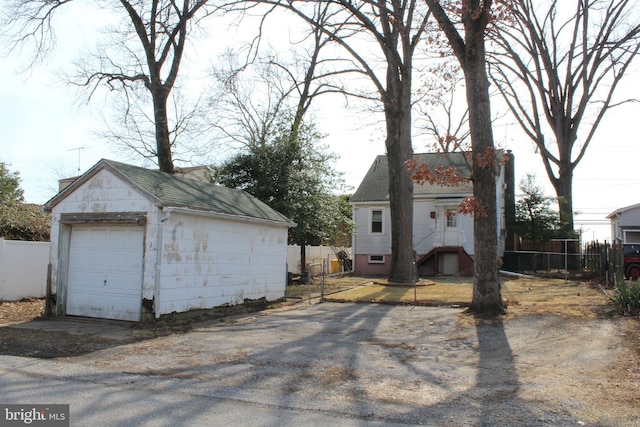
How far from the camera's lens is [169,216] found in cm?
1134

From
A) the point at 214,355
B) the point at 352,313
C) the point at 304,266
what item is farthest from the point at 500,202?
the point at 214,355

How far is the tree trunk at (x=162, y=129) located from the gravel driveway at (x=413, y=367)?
35.0 ft

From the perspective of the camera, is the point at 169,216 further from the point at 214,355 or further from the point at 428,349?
the point at 428,349

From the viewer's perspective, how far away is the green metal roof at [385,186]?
29.0m

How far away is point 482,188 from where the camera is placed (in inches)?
501

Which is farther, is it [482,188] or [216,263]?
[216,263]

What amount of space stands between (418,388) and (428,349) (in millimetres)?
2637

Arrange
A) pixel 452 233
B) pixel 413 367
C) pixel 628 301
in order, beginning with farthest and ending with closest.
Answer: pixel 452 233, pixel 628 301, pixel 413 367

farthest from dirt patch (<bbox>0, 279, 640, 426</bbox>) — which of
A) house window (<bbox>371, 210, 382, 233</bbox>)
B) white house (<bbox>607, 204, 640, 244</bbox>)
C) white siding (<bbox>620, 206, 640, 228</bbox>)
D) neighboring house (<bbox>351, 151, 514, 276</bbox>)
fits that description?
white siding (<bbox>620, 206, 640, 228</bbox>)

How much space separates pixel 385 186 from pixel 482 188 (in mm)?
19452

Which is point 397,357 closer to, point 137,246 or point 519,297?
point 137,246

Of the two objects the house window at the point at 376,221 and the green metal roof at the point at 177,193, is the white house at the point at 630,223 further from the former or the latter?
the green metal roof at the point at 177,193

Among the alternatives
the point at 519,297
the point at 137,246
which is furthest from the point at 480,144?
the point at 137,246

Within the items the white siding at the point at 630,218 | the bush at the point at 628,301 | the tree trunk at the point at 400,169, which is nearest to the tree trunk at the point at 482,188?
the bush at the point at 628,301
